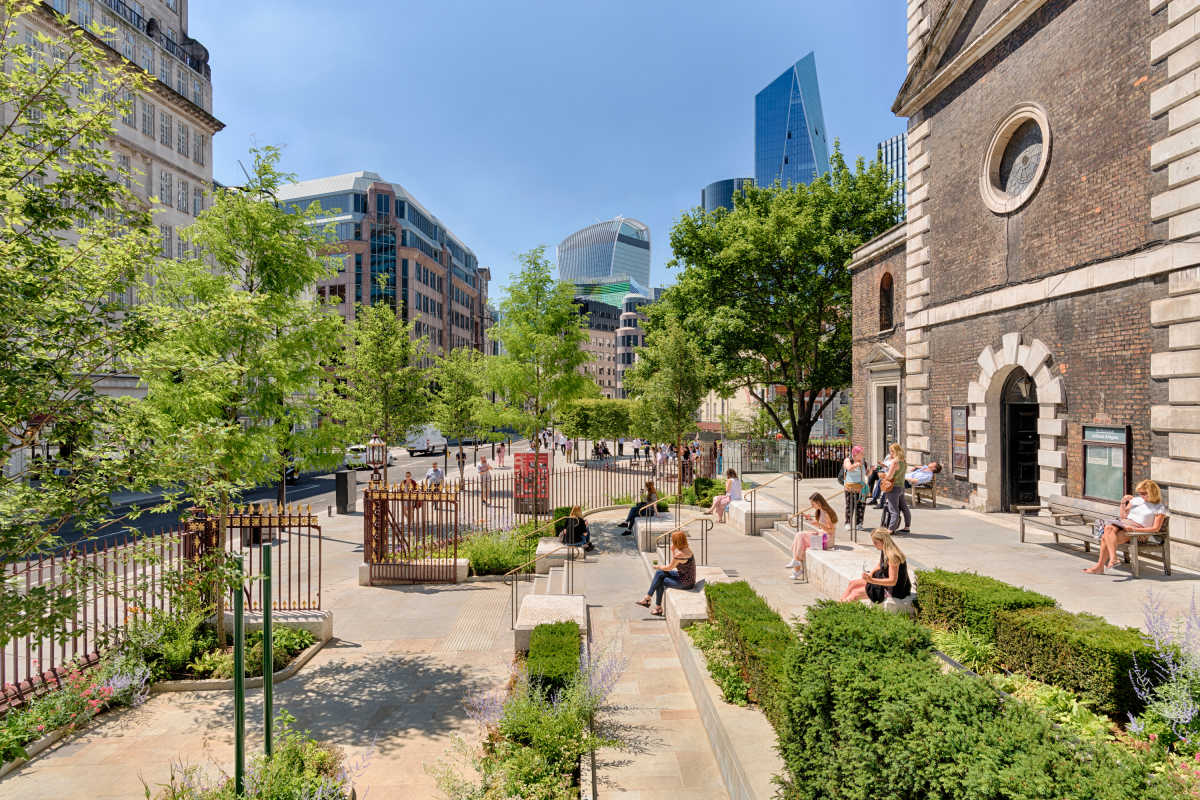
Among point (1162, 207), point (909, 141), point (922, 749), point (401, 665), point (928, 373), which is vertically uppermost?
point (909, 141)

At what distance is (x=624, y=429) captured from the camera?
51.8 meters

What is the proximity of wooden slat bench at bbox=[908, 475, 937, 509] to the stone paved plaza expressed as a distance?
2.73 metres

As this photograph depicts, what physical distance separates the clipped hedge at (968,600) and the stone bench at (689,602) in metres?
2.93

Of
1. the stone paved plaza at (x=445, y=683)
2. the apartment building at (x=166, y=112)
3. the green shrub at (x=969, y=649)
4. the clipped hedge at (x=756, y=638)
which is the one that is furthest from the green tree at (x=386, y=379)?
the green shrub at (x=969, y=649)

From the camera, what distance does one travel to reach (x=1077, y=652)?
221 inches

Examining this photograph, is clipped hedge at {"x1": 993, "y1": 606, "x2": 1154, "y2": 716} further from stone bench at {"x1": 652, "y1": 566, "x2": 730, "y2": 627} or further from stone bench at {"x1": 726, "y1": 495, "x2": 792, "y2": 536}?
stone bench at {"x1": 726, "y1": 495, "x2": 792, "y2": 536}

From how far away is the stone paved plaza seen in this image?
19.1 feet

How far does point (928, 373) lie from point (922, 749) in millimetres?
16225

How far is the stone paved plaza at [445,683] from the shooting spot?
5809mm

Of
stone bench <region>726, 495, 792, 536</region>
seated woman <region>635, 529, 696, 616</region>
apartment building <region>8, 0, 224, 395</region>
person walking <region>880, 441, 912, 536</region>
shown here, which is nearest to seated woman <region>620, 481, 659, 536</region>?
stone bench <region>726, 495, 792, 536</region>

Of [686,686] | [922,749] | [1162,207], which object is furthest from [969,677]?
[1162,207]

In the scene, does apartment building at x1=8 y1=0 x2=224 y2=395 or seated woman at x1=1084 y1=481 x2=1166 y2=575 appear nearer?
seated woman at x1=1084 y1=481 x2=1166 y2=575

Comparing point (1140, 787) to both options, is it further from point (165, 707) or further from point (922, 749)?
point (165, 707)

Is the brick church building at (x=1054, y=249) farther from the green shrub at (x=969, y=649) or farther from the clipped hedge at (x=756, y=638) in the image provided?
the clipped hedge at (x=756, y=638)
